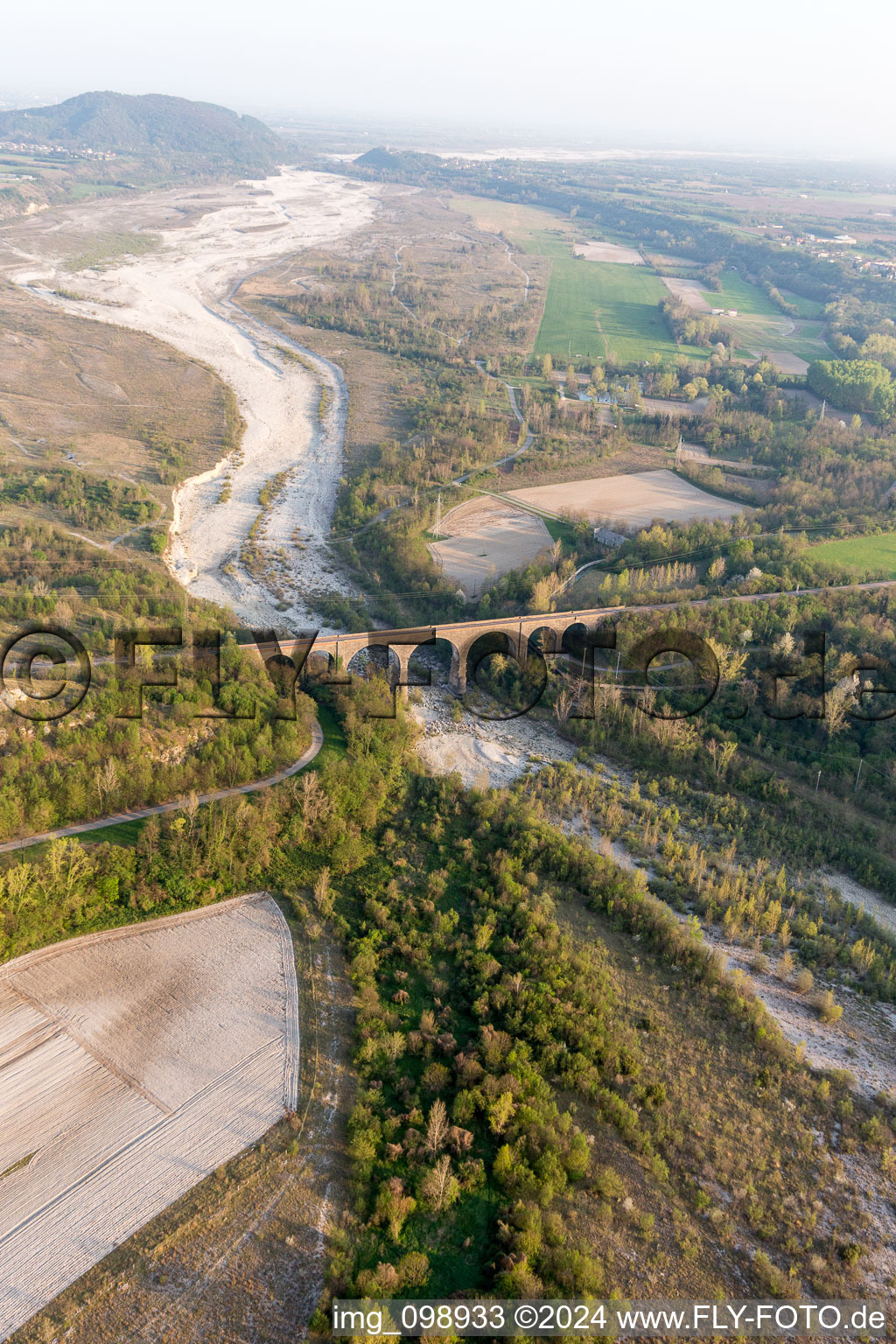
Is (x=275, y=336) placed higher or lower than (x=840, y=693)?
higher

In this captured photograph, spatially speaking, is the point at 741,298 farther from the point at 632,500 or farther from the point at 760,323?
the point at 632,500

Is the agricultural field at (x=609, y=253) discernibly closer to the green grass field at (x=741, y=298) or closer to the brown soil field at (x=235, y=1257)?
the green grass field at (x=741, y=298)

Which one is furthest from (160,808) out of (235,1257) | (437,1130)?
(235,1257)

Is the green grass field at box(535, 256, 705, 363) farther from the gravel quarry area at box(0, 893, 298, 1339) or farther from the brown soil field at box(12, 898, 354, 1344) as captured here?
the brown soil field at box(12, 898, 354, 1344)

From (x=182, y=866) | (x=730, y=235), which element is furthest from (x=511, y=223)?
(x=182, y=866)

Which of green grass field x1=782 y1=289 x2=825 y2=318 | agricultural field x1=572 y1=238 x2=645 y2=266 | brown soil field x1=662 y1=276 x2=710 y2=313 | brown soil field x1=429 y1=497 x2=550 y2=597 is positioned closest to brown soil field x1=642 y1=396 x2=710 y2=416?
brown soil field x1=429 y1=497 x2=550 y2=597

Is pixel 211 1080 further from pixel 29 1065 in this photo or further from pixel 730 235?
pixel 730 235

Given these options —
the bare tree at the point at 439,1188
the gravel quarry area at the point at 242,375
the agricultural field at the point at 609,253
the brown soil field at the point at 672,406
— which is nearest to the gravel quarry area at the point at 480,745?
the gravel quarry area at the point at 242,375
